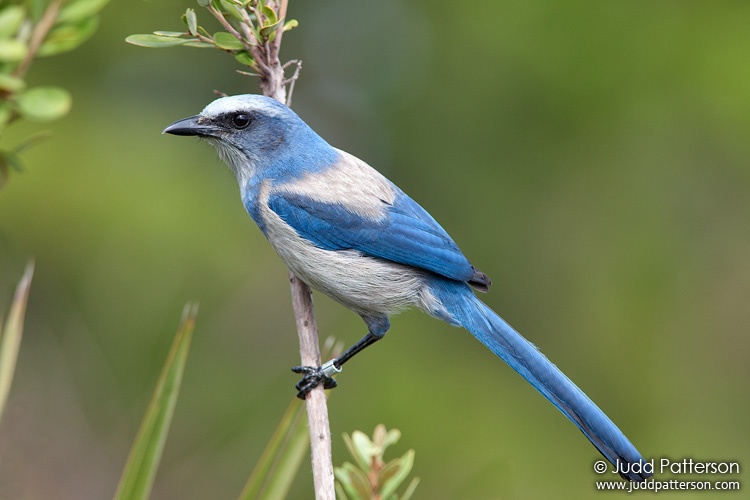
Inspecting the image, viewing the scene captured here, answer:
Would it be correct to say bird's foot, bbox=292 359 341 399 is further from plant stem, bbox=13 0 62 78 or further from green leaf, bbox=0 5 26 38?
green leaf, bbox=0 5 26 38

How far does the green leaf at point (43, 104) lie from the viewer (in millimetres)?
1492

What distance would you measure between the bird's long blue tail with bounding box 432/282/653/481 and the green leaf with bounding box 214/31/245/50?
154 centimetres

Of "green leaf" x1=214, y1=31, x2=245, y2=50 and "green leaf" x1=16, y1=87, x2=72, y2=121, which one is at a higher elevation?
"green leaf" x1=214, y1=31, x2=245, y2=50

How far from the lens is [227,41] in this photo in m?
3.26

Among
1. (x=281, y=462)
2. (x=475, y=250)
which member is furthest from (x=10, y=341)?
(x=475, y=250)

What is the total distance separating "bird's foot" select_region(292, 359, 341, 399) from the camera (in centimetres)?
348

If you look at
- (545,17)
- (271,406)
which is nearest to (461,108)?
(545,17)

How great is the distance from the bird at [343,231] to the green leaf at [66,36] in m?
2.29

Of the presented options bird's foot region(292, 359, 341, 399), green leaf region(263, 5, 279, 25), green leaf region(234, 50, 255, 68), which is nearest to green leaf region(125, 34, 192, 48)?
green leaf region(263, 5, 279, 25)

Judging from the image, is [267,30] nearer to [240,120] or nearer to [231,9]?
[231,9]

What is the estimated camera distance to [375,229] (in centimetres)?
407

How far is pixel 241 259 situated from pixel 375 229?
2.89 m

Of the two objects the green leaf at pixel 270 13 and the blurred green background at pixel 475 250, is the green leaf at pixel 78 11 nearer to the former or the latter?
the green leaf at pixel 270 13

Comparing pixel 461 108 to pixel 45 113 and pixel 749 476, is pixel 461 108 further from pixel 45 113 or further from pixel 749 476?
pixel 45 113
